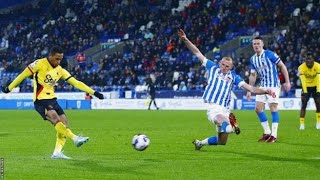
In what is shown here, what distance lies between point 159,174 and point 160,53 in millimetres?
39575

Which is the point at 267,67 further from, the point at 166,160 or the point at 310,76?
the point at 166,160

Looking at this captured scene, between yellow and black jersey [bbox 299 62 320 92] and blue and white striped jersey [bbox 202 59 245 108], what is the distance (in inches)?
300

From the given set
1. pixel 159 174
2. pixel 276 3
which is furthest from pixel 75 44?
pixel 159 174

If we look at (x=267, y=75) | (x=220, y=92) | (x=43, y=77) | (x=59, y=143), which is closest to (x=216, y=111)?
(x=220, y=92)

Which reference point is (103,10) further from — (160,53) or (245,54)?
(245,54)

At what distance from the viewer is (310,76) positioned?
19750 millimetres

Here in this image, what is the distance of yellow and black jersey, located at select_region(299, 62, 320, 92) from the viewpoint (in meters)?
19.7

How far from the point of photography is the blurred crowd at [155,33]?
142 ft

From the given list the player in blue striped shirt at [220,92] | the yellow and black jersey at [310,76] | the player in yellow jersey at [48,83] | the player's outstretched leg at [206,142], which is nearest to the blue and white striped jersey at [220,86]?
the player in blue striped shirt at [220,92]

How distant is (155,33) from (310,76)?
33.5m

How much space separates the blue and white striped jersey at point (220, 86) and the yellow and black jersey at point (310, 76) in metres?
7.61

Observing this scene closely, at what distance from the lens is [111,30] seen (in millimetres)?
55969

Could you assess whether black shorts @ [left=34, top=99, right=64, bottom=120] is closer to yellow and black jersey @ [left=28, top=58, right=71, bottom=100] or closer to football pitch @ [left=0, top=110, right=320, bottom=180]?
yellow and black jersey @ [left=28, top=58, right=71, bottom=100]

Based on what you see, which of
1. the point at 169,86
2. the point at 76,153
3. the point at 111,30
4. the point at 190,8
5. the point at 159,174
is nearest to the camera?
the point at 159,174
